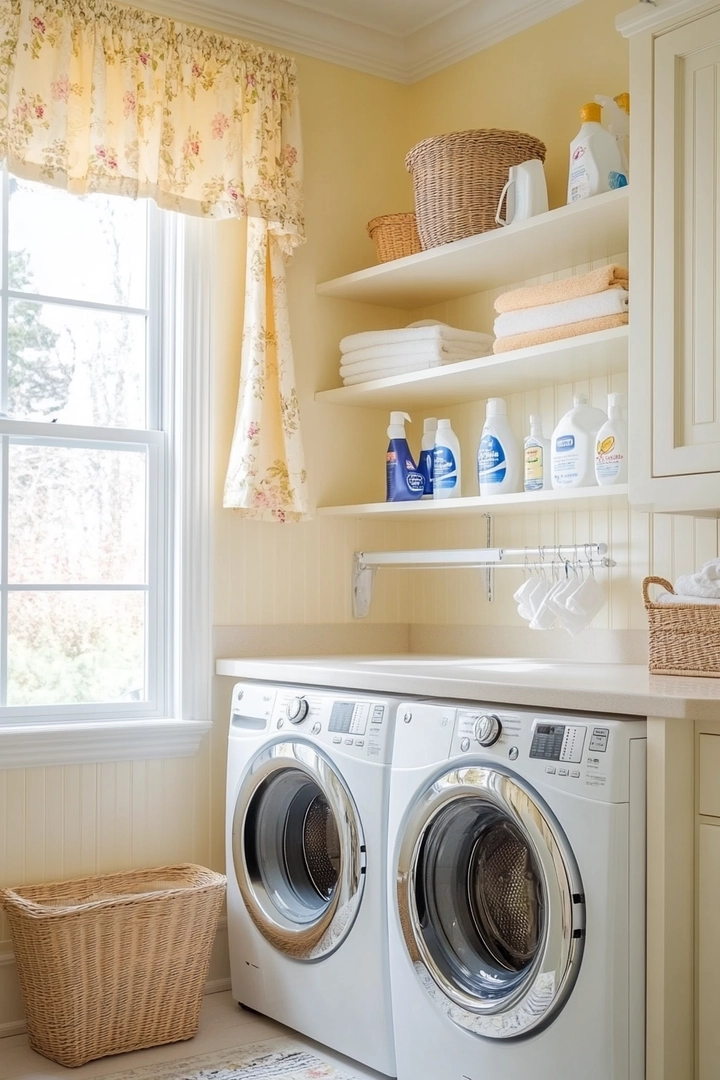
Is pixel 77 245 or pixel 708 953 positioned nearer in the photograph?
pixel 708 953

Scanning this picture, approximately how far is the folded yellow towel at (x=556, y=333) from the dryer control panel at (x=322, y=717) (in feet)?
2.94

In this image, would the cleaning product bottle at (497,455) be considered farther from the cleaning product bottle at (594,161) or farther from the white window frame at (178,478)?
the white window frame at (178,478)

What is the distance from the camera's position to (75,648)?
2916mm

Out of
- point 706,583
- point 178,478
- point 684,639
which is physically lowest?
point 684,639

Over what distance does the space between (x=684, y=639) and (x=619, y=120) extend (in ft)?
4.05

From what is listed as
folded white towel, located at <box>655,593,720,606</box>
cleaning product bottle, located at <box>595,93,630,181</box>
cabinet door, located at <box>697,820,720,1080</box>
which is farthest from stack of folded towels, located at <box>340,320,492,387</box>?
cabinet door, located at <box>697,820,720,1080</box>

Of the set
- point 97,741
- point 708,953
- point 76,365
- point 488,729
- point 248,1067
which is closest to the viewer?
point 708,953

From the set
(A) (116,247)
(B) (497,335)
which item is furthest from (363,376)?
(A) (116,247)

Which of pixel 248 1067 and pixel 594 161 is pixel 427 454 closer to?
pixel 594 161

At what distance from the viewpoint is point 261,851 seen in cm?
279

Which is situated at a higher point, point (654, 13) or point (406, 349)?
point (654, 13)

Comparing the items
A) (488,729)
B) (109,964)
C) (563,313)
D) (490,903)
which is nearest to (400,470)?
(563,313)

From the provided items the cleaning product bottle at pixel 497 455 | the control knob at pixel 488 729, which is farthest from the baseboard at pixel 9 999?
the cleaning product bottle at pixel 497 455

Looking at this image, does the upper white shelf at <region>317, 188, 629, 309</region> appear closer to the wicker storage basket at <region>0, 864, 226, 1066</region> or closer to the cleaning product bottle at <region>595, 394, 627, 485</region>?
the cleaning product bottle at <region>595, 394, 627, 485</region>
